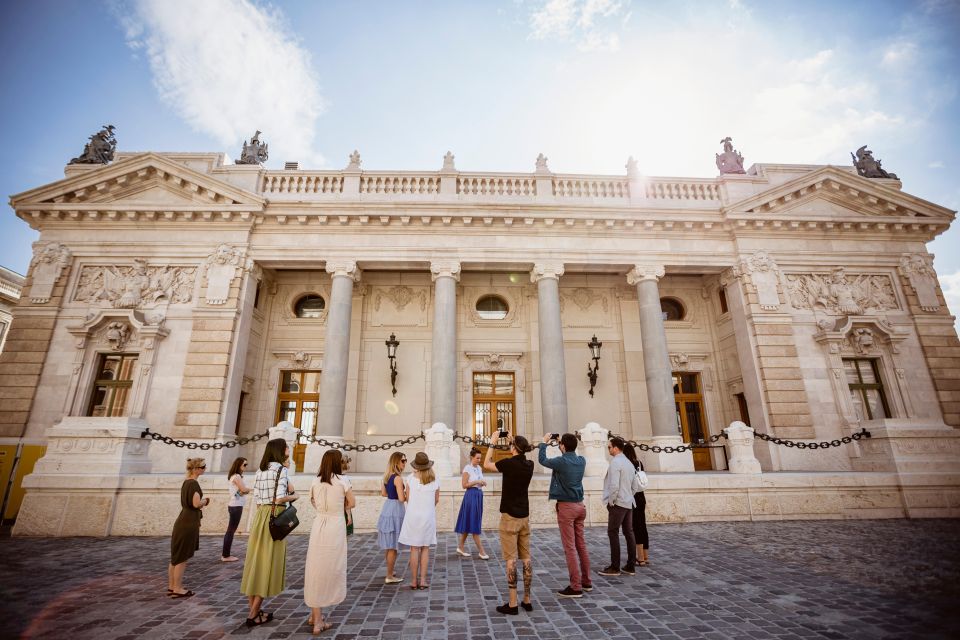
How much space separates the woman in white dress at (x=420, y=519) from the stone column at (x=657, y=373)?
904 centimetres

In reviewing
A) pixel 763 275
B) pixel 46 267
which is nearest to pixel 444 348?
pixel 763 275

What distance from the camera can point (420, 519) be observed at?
563cm

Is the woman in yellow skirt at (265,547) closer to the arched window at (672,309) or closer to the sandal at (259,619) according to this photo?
the sandal at (259,619)

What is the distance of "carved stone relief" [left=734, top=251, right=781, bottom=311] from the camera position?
46.5 ft

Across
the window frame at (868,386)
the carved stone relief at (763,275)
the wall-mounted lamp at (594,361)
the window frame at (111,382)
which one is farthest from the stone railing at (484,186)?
the window frame at (868,386)

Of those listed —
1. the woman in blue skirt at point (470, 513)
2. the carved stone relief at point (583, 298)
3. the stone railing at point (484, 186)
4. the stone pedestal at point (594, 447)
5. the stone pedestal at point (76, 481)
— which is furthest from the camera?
the carved stone relief at point (583, 298)

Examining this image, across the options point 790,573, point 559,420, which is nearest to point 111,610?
point 790,573

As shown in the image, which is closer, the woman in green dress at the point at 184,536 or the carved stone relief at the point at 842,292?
the woman in green dress at the point at 184,536

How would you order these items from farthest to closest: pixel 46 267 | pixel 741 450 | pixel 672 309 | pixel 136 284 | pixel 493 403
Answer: pixel 672 309 < pixel 493 403 < pixel 136 284 < pixel 46 267 < pixel 741 450

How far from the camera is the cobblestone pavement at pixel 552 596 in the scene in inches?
163

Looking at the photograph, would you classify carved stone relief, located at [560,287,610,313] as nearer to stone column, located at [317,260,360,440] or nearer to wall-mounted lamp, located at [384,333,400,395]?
wall-mounted lamp, located at [384,333,400,395]

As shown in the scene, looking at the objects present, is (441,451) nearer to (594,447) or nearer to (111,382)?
(594,447)

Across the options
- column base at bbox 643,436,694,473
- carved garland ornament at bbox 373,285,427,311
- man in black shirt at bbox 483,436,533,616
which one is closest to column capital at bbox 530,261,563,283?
carved garland ornament at bbox 373,285,427,311

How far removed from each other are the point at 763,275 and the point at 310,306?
54.1 ft
